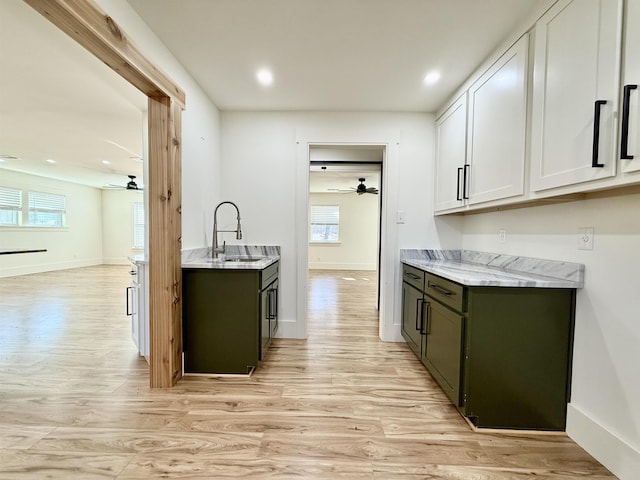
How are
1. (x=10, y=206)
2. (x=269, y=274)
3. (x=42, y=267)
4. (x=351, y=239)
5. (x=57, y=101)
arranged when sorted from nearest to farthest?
1. (x=269, y=274)
2. (x=57, y=101)
3. (x=10, y=206)
4. (x=42, y=267)
5. (x=351, y=239)

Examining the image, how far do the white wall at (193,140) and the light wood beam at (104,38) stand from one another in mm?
147

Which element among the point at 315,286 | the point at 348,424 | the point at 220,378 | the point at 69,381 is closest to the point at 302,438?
the point at 348,424

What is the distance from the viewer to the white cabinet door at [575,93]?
1.22 meters

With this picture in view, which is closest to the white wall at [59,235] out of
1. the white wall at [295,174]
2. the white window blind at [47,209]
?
the white window blind at [47,209]

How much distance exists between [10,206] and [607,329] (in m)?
10.3

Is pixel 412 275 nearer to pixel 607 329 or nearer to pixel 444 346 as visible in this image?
pixel 444 346

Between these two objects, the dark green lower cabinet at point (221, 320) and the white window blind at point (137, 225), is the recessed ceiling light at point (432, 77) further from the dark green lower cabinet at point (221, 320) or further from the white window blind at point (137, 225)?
the white window blind at point (137, 225)

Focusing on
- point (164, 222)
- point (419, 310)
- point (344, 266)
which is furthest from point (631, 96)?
point (344, 266)

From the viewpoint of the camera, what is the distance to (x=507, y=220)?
229 centimetres

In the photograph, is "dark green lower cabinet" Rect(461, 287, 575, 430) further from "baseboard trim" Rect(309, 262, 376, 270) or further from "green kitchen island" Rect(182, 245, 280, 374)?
"baseboard trim" Rect(309, 262, 376, 270)

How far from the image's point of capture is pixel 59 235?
313 inches

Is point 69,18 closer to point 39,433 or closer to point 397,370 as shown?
point 39,433

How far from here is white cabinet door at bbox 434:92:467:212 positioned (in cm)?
249

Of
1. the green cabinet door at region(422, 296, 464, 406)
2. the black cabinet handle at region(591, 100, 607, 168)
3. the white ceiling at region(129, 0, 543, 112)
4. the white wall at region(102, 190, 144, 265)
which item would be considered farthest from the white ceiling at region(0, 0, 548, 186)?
the white wall at region(102, 190, 144, 265)
